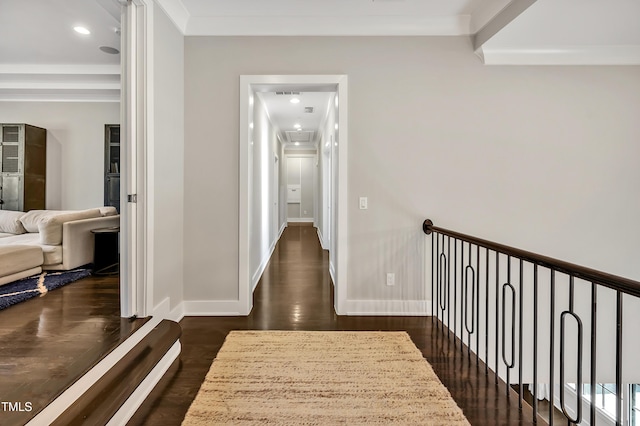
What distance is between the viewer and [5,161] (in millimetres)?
4785

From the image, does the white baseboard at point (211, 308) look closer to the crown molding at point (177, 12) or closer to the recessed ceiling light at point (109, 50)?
the crown molding at point (177, 12)

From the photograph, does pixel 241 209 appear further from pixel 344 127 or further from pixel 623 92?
pixel 623 92

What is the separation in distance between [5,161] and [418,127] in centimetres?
607

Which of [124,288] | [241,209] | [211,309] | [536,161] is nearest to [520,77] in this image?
[536,161]

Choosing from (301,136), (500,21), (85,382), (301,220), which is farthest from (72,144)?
(301,220)

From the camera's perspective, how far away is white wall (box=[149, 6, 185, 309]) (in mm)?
2316

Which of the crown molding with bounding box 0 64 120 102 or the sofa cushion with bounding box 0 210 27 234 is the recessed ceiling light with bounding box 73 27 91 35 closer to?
the crown molding with bounding box 0 64 120 102

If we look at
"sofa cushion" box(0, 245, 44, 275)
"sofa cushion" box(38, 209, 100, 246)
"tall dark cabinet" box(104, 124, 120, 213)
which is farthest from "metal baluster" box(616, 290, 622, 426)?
"tall dark cabinet" box(104, 124, 120, 213)

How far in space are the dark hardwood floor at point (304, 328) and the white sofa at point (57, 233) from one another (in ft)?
7.33

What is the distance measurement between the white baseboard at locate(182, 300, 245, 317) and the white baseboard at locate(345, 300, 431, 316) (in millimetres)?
1022

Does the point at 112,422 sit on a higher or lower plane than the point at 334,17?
lower

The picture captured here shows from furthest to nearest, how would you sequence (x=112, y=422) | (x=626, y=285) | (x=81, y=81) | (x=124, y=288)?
(x=81, y=81) → (x=124, y=288) → (x=112, y=422) → (x=626, y=285)

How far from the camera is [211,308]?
9.25 feet

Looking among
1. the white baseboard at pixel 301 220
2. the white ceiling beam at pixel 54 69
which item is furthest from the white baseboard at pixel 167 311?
the white baseboard at pixel 301 220
